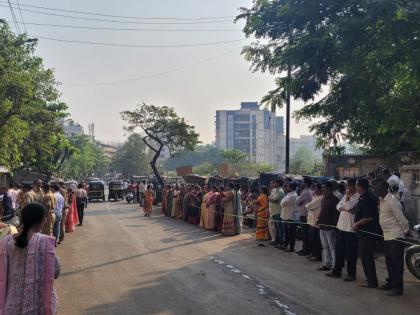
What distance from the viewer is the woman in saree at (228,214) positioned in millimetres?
17219

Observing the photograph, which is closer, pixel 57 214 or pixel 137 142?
pixel 57 214

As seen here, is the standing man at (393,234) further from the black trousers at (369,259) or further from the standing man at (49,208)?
the standing man at (49,208)

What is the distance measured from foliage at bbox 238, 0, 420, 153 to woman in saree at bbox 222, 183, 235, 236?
4614 millimetres

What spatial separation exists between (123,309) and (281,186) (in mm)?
8401

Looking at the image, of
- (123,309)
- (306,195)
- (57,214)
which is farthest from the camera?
(57,214)

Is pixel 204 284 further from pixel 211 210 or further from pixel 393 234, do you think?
pixel 211 210

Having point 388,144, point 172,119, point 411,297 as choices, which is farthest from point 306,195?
point 172,119

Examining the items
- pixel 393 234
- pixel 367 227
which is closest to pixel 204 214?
pixel 367 227

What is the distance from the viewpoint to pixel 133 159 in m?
105

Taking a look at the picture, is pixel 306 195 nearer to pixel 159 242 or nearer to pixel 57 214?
pixel 159 242

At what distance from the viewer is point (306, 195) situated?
1295cm

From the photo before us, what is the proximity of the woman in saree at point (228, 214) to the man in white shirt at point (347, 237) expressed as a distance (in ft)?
24.5

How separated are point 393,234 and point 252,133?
14122 centimetres

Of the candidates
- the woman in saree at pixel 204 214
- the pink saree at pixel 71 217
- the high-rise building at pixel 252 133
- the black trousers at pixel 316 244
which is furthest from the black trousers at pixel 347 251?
the high-rise building at pixel 252 133
